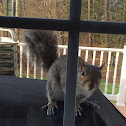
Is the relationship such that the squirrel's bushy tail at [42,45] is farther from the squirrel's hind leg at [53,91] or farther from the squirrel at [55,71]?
the squirrel's hind leg at [53,91]

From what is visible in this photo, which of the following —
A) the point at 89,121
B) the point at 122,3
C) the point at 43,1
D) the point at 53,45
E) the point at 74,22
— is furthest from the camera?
the point at 122,3

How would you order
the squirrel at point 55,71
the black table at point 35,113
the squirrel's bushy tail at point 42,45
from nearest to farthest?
1. the black table at point 35,113
2. the squirrel at point 55,71
3. the squirrel's bushy tail at point 42,45

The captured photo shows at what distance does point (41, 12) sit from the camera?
478cm

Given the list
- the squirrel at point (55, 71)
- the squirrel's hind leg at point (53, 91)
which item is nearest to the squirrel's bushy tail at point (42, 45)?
the squirrel at point (55, 71)

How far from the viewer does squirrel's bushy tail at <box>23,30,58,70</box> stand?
2.50 feet

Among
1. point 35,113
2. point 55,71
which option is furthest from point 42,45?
point 35,113

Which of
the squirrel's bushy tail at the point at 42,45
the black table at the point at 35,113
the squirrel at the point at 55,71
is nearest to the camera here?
the black table at the point at 35,113

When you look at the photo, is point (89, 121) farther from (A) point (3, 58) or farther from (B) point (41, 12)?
(B) point (41, 12)

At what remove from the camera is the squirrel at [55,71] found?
62 centimetres

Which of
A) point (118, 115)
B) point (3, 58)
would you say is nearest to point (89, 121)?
point (118, 115)

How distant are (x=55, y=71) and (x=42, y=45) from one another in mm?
154

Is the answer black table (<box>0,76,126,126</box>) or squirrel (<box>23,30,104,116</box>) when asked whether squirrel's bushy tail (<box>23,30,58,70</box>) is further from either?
black table (<box>0,76,126,126</box>)

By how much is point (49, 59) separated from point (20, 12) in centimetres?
433

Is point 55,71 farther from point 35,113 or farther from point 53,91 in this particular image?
point 35,113
